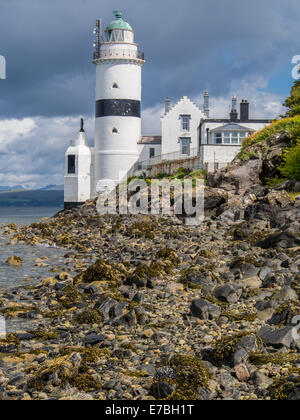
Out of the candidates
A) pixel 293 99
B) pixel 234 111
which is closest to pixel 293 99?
pixel 293 99

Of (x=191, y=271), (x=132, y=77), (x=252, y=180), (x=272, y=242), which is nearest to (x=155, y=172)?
(x=132, y=77)

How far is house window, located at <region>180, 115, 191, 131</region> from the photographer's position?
4775 centimetres

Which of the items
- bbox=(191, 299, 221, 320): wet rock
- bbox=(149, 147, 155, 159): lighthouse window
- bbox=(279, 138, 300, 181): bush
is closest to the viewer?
bbox=(191, 299, 221, 320): wet rock

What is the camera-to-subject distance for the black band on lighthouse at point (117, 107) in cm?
4712

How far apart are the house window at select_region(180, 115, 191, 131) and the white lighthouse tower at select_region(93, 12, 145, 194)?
3.97 metres

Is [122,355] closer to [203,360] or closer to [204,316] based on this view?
[203,360]

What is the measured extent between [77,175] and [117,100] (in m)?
7.47

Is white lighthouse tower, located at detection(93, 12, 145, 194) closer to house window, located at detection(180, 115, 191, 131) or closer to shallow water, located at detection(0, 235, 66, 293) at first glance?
house window, located at detection(180, 115, 191, 131)

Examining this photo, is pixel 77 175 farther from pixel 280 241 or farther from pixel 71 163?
pixel 280 241

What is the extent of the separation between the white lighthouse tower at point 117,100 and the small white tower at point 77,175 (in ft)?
5.22

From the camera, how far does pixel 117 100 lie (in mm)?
47031

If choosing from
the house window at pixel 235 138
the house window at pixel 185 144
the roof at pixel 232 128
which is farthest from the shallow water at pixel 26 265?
the house window at pixel 185 144

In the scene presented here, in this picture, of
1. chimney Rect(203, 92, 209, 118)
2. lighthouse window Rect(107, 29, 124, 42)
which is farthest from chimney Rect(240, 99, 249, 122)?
lighthouse window Rect(107, 29, 124, 42)
